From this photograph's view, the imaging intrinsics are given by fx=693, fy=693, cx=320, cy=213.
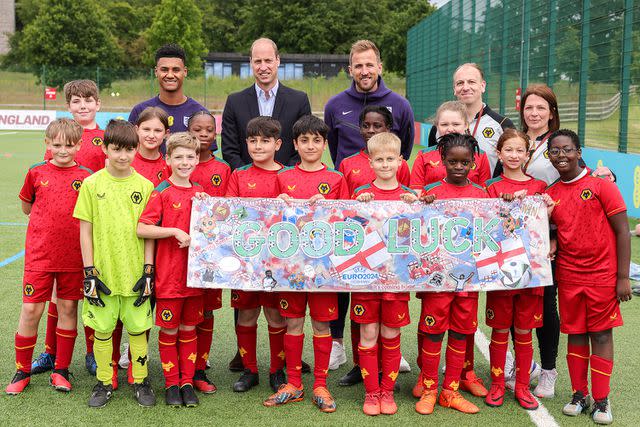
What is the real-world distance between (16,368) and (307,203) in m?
2.36

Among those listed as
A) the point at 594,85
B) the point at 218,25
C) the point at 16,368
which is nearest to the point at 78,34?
the point at 218,25

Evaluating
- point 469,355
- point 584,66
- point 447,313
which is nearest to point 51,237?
point 447,313

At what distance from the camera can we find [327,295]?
4.40m

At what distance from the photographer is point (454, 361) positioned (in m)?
4.34

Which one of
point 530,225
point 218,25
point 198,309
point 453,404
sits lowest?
point 453,404

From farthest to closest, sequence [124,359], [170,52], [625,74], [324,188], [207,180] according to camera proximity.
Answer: [625,74], [170,52], [124,359], [207,180], [324,188]

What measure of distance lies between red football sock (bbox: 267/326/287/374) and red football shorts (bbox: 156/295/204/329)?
20.6 inches

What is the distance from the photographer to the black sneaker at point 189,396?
14.1ft

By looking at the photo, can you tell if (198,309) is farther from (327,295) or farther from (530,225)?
(530,225)

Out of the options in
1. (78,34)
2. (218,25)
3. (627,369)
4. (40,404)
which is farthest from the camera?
(218,25)

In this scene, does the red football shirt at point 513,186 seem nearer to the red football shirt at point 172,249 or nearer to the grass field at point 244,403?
the grass field at point 244,403

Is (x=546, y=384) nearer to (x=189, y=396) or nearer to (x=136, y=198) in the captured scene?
(x=189, y=396)

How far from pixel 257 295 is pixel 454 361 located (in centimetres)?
135

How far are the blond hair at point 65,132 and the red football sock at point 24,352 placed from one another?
1.29 m
